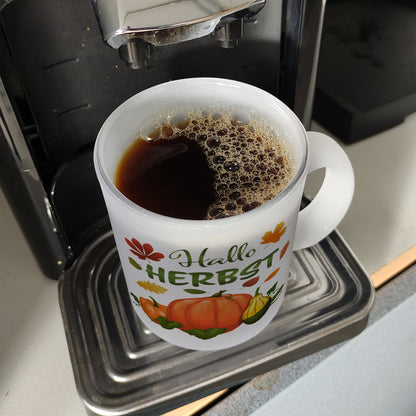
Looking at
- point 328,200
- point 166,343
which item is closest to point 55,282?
point 166,343

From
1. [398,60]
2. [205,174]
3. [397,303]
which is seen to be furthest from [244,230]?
[398,60]

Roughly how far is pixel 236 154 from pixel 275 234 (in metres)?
0.08

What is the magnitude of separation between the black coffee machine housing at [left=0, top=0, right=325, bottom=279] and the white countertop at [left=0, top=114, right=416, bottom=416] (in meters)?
0.03

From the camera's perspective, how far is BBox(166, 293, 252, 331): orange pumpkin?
0.99 feet

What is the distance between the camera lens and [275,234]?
0.91 feet

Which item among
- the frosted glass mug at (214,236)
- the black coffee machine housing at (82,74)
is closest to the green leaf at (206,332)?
the frosted glass mug at (214,236)

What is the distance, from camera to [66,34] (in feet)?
1.01

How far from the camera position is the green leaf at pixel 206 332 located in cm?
32

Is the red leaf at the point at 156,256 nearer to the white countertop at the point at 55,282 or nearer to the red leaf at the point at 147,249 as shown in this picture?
the red leaf at the point at 147,249

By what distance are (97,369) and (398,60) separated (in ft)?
1.27

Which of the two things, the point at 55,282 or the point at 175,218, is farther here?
the point at 55,282

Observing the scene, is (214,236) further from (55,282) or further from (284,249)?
(55,282)

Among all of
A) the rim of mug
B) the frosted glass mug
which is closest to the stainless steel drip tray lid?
the frosted glass mug

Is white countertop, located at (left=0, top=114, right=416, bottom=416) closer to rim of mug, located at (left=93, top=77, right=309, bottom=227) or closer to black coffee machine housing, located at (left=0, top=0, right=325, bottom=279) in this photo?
black coffee machine housing, located at (left=0, top=0, right=325, bottom=279)
